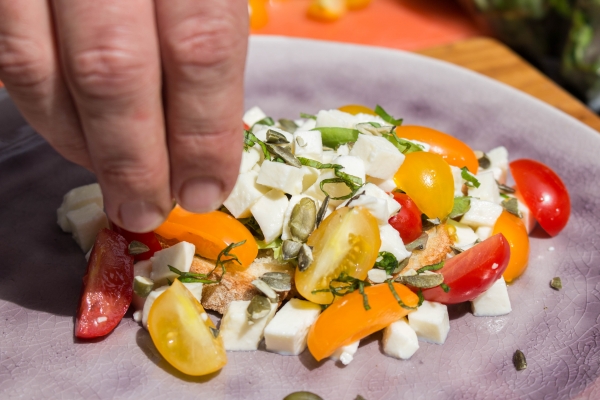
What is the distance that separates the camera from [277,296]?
6.29 feet

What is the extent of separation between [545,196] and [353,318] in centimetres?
108

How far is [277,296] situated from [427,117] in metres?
1.56

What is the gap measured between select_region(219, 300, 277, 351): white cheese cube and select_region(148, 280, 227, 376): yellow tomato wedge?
68mm

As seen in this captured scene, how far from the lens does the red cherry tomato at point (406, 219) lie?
6.64 feet

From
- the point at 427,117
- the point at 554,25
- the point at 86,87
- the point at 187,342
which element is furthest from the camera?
the point at 554,25

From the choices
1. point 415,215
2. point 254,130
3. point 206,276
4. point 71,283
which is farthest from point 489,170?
point 71,283

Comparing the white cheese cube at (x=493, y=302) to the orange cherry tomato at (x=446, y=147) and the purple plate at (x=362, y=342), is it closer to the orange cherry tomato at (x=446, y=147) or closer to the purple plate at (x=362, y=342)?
the purple plate at (x=362, y=342)

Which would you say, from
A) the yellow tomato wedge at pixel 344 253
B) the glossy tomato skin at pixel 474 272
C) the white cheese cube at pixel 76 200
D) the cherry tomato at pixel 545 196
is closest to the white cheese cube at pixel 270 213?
the yellow tomato wedge at pixel 344 253

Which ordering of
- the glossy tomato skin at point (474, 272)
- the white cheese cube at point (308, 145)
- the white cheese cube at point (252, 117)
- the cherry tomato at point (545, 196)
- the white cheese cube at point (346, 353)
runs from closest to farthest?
the white cheese cube at point (346, 353), the glossy tomato skin at point (474, 272), the white cheese cube at point (308, 145), the cherry tomato at point (545, 196), the white cheese cube at point (252, 117)

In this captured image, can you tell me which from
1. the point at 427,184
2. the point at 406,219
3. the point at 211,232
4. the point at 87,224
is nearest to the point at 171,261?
the point at 211,232

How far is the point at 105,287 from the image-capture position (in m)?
1.88

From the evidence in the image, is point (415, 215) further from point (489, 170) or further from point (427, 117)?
point (427, 117)

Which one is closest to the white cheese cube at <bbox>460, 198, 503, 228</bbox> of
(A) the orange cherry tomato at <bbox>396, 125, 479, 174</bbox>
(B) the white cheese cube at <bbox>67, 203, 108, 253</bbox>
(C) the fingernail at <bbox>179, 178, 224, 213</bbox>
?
(A) the orange cherry tomato at <bbox>396, 125, 479, 174</bbox>

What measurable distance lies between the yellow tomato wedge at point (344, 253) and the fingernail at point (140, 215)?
600mm
